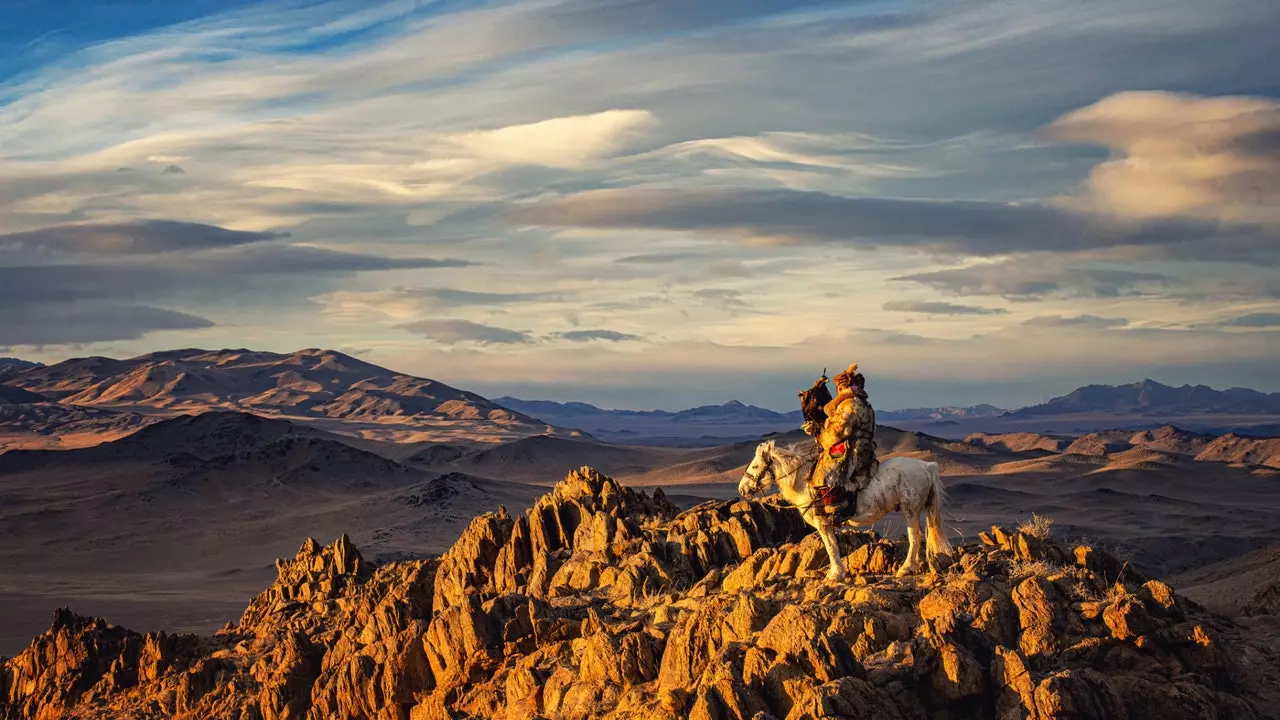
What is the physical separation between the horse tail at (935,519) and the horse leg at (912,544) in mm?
260

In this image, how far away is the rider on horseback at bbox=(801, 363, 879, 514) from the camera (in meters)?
18.2

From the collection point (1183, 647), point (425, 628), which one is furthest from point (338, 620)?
point (1183, 647)

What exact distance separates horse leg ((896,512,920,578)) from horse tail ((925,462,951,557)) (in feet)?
0.85

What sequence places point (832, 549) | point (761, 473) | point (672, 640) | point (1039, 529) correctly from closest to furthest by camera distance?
point (672, 640) < point (832, 549) < point (761, 473) < point (1039, 529)

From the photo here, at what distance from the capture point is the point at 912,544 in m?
17.9

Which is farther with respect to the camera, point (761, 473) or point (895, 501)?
point (761, 473)

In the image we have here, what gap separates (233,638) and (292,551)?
4881 cm

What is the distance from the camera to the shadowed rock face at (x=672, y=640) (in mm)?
14594

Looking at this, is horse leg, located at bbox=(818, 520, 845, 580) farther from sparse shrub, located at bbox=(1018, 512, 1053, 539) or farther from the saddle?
sparse shrub, located at bbox=(1018, 512, 1053, 539)

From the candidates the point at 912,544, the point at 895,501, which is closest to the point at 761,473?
the point at 895,501

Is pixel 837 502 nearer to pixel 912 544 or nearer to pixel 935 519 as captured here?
pixel 912 544

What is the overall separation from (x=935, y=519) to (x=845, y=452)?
1.52 metres

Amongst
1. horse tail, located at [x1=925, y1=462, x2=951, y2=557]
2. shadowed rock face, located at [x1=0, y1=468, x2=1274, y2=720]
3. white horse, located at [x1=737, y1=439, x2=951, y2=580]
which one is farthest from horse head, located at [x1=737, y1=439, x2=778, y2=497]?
horse tail, located at [x1=925, y1=462, x2=951, y2=557]

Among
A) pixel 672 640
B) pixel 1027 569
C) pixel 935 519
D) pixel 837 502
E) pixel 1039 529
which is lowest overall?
pixel 672 640
